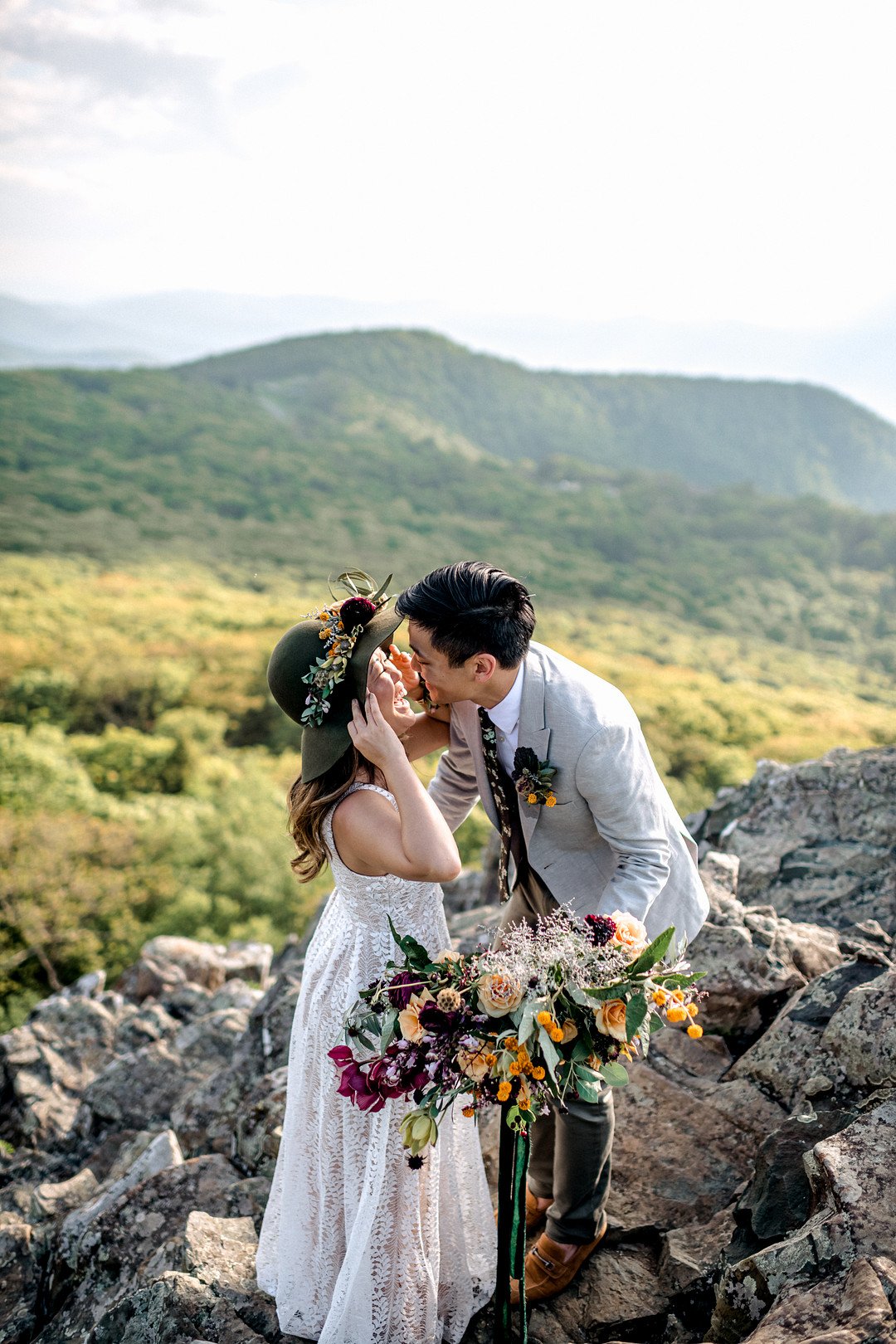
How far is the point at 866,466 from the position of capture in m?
152

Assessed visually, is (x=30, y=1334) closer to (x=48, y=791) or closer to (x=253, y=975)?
(x=253, y=975)

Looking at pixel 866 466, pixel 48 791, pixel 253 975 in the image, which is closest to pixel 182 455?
pixel 48 791


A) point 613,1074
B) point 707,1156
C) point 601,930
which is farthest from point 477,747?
point 707,1156

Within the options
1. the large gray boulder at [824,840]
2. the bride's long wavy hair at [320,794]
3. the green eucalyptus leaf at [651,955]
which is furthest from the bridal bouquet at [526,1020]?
the large gray boulder at [824,840]

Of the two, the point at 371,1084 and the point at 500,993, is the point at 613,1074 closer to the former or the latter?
the point at 500,993

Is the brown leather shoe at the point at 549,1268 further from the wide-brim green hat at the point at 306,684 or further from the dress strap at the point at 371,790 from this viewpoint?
the wide-brim green hat at the point at 306,684

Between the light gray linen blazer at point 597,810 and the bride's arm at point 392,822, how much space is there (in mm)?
426

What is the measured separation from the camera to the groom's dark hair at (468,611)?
2682 mm

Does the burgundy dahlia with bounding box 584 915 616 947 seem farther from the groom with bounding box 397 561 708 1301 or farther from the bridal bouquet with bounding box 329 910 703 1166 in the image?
the groom with bounding box 397 561 708 1301

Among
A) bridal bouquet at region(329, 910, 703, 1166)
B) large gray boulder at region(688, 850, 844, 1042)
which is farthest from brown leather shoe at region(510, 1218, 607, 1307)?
large gray boulder at region(688, 850, 844, 1042)

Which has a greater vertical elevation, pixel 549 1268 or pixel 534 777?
pixel 534 777

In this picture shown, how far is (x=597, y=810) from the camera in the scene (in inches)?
111

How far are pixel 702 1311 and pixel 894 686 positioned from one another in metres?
55.0

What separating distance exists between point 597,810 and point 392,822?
0.65m
